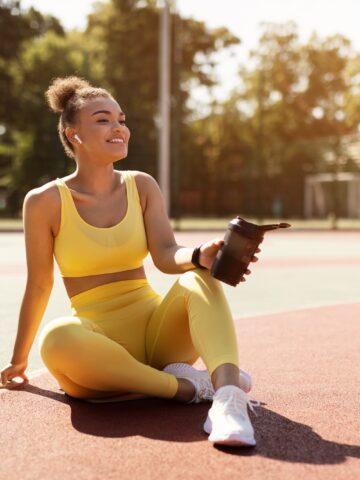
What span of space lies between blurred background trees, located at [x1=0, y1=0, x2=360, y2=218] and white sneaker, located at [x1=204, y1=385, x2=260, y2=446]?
26.1m


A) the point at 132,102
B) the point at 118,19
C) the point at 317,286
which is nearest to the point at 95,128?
the point at 317,286

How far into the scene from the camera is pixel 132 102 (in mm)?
42562

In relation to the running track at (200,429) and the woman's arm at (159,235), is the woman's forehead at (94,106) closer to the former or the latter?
the woman's arm at (159,235)

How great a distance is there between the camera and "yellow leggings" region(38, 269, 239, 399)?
3588 mm

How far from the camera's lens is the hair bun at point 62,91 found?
4.13 metres

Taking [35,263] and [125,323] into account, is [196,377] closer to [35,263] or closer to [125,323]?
[125,323]

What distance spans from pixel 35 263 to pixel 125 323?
1.72ft

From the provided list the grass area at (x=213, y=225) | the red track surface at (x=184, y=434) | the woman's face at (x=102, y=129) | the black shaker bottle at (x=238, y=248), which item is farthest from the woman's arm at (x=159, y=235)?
the grass area at (x=213, y=225)

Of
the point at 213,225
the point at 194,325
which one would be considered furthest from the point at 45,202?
the point at 213,225

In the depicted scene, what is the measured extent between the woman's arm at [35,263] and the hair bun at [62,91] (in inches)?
19.6

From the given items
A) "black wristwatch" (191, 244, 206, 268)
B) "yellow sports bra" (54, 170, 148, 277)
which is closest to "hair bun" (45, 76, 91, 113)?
"yellow sports bra" (54, 170, 148, 277)

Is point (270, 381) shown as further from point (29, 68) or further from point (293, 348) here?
point (29, 68)

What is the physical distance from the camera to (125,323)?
399 cm

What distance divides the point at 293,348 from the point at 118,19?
143 ft
